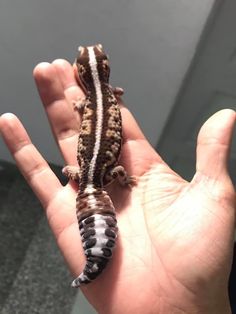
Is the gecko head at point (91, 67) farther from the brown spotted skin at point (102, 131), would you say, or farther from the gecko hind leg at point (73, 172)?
the gecko hind leg at point (73, 172)

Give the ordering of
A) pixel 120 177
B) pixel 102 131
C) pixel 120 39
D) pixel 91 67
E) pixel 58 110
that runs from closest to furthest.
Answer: pixel 120 177
pixel 102 131
pixel 58 110
pixel 91 67
pixel 120 39

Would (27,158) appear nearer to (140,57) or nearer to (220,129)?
(220,129)

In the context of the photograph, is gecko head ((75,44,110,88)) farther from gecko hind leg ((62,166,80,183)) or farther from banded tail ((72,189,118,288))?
banded tail ((72,189,118,288))

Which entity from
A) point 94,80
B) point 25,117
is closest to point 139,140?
point 94,80

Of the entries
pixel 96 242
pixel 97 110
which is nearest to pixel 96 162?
pixel 97 110

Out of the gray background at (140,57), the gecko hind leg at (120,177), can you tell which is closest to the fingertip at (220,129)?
the gecko hind leg at (120,177)

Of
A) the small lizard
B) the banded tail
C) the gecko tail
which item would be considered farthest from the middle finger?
the gecko tail
